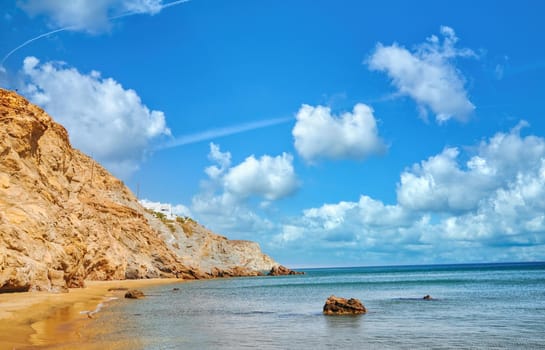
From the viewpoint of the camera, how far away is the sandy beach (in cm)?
1786

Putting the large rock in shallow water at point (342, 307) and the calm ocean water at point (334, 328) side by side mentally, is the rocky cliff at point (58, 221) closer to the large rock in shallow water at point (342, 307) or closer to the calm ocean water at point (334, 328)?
the calm ocean water at point (334, 328)

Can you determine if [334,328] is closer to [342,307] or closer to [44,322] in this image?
[342,307]

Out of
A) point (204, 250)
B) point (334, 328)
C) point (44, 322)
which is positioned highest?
point (204, 250)

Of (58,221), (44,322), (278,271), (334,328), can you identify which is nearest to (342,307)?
(334,328)

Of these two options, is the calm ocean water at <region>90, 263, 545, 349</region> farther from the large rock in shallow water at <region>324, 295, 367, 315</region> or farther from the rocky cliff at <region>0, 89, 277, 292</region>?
the rocky cliff at <region>0, 89, 277, 292</region>

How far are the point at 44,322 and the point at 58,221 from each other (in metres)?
→ 24.8

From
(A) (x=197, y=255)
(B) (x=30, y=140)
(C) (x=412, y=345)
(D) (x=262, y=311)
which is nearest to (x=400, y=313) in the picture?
(D) (x=262, y=311)

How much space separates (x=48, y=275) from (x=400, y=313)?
25.8 m

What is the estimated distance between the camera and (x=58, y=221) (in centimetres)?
4622

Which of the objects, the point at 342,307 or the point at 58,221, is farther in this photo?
the point at 58,221

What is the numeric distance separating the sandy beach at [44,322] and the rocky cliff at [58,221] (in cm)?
347

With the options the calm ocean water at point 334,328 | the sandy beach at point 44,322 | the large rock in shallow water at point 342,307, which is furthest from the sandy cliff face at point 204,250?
the large rock in shallow water at point 342,307

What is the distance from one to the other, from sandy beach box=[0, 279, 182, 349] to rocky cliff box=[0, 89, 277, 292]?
3472 mm

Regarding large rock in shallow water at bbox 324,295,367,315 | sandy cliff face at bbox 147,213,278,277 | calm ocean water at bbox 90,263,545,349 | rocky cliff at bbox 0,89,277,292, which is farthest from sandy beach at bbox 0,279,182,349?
sandy cliff face at bbox 147,213,278,277
